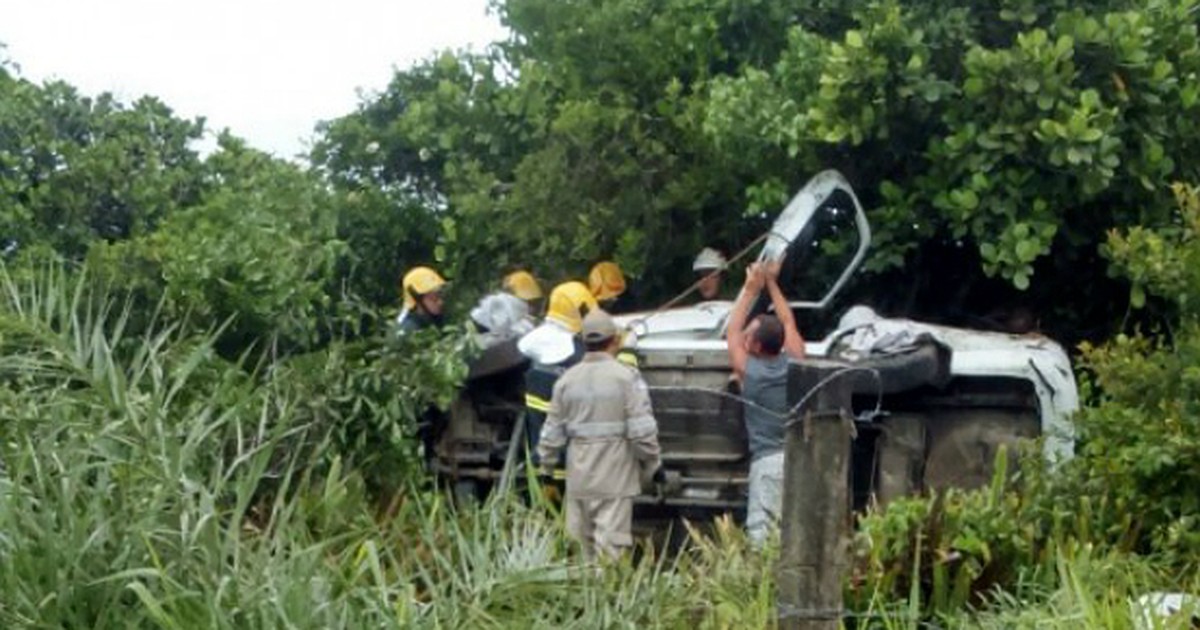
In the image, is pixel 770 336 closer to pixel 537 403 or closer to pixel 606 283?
pixel 537 403

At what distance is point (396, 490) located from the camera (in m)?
10.7

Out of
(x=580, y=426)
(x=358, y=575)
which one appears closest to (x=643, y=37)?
(x=580, y=426)

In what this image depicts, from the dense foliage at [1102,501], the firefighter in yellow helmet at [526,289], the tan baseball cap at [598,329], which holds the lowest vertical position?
the dense foliage at [1102,501]

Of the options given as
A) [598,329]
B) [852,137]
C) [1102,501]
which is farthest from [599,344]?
[1102,501]

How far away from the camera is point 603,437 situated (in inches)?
459

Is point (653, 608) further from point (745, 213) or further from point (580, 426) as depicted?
point (745, 213)

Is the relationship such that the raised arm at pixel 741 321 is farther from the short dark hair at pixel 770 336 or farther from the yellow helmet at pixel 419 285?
the yellow helmet at pixel 419 285

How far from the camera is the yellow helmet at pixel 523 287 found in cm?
1471

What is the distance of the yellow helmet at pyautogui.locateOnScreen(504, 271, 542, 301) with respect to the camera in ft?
48.3

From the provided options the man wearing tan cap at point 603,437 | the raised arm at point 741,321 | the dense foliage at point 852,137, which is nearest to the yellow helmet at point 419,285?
the dense foliage at point 852,137

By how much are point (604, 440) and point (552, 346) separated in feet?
4.46

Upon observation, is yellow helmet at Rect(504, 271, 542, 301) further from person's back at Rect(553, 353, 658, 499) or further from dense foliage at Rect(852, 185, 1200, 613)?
dense foliage at Rect(852, 185, 1200, 613)

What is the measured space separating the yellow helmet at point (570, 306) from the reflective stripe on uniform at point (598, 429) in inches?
59.4

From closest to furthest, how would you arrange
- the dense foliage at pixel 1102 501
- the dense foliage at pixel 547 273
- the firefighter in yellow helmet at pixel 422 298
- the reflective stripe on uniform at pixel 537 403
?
the dense foliage at pixel 547 273 → the dense foliage at pixel 1102 501 → the reflective stripe on uniform at pixel 537 403 → the firefighter in yellow helmet at pixel 422 298
